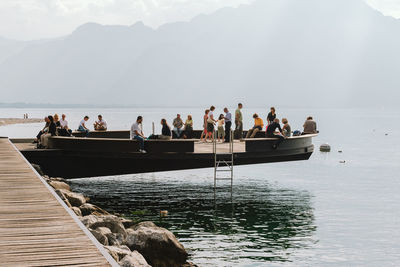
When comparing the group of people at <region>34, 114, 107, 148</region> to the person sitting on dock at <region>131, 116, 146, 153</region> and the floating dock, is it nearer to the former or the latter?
the floating dock

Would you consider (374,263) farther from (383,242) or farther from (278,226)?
(278,226)

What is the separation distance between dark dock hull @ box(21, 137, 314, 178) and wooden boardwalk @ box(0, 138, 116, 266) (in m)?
10.2

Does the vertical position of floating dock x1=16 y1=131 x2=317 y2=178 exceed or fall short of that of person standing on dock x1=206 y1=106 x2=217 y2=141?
it falls short

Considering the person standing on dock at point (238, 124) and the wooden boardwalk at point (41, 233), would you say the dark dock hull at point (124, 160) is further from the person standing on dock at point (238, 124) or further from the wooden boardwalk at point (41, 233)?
the wooden boardwalk at point (41, 233)

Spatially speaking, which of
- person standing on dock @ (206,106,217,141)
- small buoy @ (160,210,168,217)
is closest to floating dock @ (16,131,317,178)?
small buoy @ (160,210,168,217)

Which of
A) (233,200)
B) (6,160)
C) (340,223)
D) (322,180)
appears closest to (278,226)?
(340,223)

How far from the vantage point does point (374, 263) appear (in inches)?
760

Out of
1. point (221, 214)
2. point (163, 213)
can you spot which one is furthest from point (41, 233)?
point (221, 214)

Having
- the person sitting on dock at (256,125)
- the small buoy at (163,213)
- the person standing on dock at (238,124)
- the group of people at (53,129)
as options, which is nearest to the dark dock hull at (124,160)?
the group of people at (53,129)

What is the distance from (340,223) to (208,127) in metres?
10.3

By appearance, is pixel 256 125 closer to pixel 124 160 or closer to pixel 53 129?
pixel 124 160

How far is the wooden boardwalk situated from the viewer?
8.78 m

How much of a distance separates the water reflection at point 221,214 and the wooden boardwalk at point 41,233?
21.1 ft

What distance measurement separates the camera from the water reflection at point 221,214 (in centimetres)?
1968
